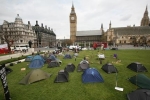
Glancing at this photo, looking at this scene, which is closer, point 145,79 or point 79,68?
point 145,79

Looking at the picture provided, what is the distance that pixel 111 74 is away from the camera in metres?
13.1

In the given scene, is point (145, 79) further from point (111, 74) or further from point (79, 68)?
point (79, 68)

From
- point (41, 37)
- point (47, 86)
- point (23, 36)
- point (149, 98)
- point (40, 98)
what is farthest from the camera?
point (41, 37)

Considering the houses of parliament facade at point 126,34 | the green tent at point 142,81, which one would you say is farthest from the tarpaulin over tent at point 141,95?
the houses of parliament facade at point 126,34

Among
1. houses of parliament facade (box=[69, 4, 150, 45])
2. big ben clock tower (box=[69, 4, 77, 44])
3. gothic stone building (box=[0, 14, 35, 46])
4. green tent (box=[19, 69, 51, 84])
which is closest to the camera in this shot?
green tent (box=[19, 69, 51, 84])

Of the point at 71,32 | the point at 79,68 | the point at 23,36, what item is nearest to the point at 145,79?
the point at 79,68

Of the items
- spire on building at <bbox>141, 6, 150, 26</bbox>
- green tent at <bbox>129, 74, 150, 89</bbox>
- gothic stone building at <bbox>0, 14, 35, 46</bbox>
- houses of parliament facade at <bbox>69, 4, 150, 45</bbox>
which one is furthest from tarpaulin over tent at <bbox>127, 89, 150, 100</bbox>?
spire on building at <bbox>141, 6, 150, 26</bbox>

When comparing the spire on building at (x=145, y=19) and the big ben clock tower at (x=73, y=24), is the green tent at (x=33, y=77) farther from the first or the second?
the spire on building at (x=145, y=19)

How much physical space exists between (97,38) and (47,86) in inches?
3870

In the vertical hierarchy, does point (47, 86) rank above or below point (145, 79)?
below

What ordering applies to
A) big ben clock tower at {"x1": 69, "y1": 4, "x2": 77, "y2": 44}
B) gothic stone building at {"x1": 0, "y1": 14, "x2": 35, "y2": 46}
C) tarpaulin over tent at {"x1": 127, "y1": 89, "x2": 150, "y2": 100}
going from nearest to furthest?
tarpaulin over tent at {"x1": 127, "y1": 89, "x2": 150, "y2": 100} → gothic stone building at {"x1": 0, "y1": 14, "x2": 35, "y2": 46} → big ben clock tower at {"x1": 69, "y1": 4, "x2": 77, "y2": 44}

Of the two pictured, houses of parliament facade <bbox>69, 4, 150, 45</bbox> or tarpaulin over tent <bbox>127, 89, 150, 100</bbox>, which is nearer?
tarpaulin over tent <bbox>127, 89, 150, 100</bbox>

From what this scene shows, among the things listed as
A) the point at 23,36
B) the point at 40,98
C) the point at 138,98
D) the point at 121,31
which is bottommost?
the point at 40,98

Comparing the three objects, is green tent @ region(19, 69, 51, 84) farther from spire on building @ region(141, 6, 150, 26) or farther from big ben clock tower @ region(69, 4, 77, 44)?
spire on building @ region(141, 6, 150, 26)
